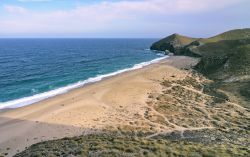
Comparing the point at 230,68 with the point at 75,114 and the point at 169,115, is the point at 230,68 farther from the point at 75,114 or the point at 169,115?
the point at 75,114

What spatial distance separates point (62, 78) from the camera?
8100cm

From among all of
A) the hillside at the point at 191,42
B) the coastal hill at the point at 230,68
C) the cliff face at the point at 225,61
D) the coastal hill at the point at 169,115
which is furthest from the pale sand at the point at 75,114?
the hillside at the point at 191,42

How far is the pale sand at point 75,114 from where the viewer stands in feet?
124

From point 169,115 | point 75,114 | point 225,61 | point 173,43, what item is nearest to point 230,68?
point 225,61

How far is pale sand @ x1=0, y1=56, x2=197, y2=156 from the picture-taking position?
37938 mm

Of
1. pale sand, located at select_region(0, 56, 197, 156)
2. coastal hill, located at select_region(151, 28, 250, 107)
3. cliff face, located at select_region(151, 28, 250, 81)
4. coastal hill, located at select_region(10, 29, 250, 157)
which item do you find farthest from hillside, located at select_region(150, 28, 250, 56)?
pale sand, located at select_region(0, 56, 197, 156)

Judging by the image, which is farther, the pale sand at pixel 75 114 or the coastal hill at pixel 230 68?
the coastal hill at pixel 230 68

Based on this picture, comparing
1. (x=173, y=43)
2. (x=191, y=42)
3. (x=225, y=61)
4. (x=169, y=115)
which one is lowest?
(x=169, y=115)

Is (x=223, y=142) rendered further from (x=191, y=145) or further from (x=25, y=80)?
(x=25, y=80)

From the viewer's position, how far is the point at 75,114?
4634cm

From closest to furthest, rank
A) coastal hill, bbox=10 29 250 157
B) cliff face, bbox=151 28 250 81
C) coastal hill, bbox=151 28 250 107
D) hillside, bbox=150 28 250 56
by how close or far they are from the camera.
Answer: coastal hill, bbox=10 29 250 157 → coastal hill, bbox=151 28 250 107 → cliff face, bbox=151 28 250 81 → hillside, bbox=150 28 250 56

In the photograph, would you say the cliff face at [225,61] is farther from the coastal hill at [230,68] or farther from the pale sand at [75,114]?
the pale sand at [75,114]

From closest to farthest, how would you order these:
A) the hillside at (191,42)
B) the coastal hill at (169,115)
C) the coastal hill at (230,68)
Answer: the coastal hill at (169,115) < the coastal hill at (230,68) < the hillside at (191,42)

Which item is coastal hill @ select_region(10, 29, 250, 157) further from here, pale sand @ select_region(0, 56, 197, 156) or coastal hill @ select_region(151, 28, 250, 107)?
pale sand @ select_region(0, 56, 197, 156)
